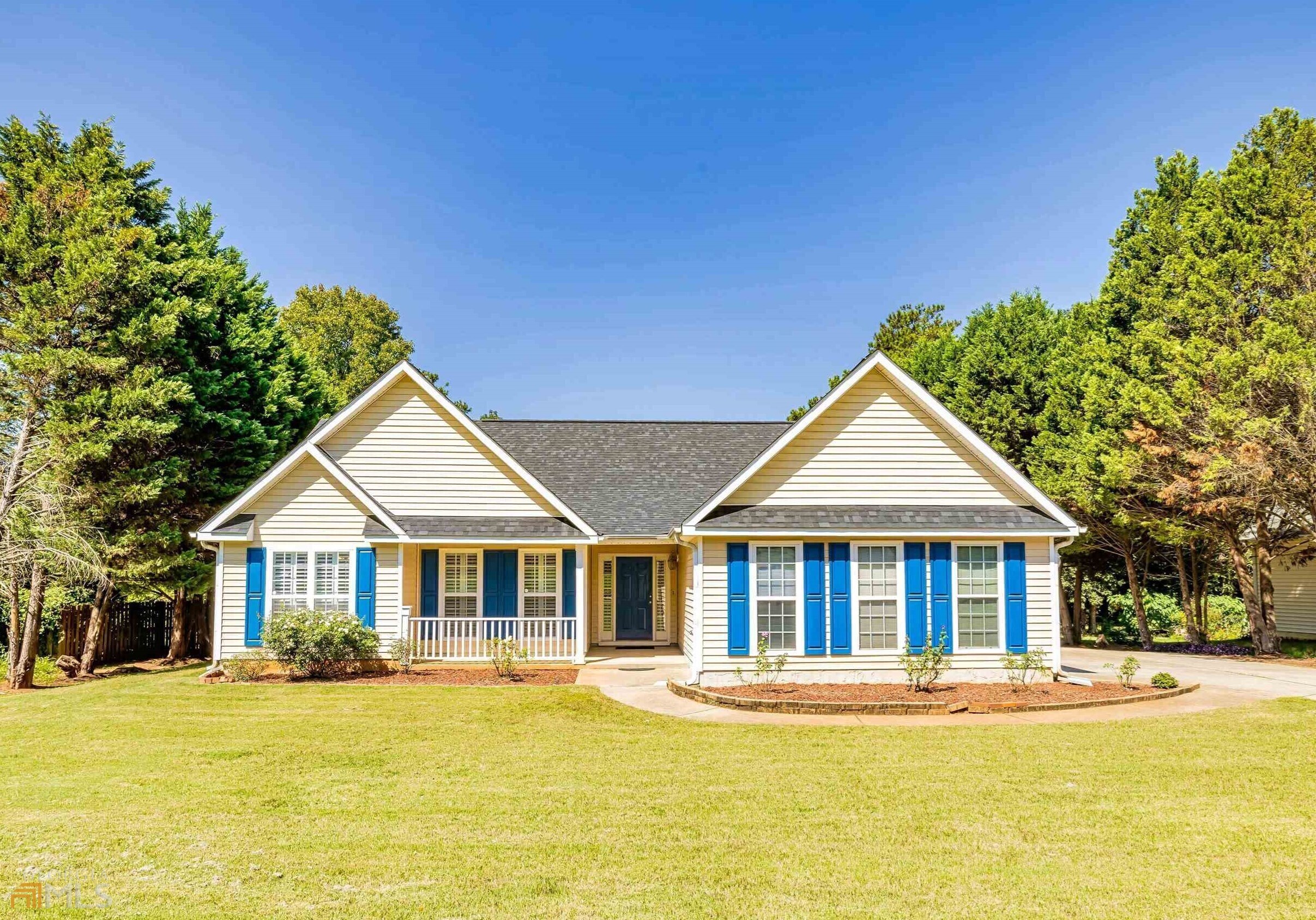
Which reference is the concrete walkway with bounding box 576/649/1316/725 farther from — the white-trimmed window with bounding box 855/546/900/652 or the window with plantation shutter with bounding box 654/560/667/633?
the white-trimmed window with bounding box 855/546/900/652

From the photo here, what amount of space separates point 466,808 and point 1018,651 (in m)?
10.9

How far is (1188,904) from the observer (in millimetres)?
5535

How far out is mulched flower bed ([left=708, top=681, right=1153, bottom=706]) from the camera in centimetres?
1278

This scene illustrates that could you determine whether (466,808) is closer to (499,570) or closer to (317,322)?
(499,570)

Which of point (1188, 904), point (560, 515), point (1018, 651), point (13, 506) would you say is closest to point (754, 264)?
point (560, 515)

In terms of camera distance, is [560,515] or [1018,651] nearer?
[1018,651]

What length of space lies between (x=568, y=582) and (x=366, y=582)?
4.41 metres

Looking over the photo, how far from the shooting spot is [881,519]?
48.3 feet

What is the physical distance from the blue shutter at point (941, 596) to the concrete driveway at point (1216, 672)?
310cm

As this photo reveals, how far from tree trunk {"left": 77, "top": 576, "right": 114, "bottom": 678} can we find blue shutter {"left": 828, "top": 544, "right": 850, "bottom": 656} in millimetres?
16230

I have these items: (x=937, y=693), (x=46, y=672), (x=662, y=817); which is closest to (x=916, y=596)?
(x=937, y=693)

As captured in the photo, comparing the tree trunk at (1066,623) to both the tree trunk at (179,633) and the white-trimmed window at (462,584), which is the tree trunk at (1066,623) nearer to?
the white-trimmed window at (462,584)

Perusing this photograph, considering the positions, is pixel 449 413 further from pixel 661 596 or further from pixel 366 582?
pixel 661 596

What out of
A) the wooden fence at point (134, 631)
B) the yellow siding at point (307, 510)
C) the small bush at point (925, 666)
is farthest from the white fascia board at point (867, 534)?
the wooden fence at point (134, 631)
